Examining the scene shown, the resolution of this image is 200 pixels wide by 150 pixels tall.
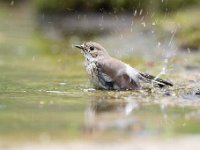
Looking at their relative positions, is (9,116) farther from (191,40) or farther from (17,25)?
(17,25)

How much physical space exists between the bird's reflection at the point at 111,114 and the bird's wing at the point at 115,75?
51 centimetres

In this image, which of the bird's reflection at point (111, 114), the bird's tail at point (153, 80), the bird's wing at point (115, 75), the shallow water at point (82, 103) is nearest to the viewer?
the shallow water at point (82, 103)

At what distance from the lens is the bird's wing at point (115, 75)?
29.7 ft

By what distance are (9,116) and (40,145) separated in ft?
5.53

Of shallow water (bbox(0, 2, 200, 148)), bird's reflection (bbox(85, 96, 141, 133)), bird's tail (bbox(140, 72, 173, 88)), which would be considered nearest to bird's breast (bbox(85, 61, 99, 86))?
shallow water (bbox(0, 2, 200, 148))

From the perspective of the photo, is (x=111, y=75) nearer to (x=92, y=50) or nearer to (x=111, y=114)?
(x=92, y=50)

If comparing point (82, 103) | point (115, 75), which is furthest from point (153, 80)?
point (82, 103)

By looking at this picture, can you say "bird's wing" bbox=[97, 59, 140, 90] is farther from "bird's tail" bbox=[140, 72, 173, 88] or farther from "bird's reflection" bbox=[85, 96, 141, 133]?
"bird's reflection" bbox=[85, 96, 141, 133]

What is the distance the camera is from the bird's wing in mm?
9039

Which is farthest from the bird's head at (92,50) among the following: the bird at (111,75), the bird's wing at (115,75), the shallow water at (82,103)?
the shallow water at (82,103)

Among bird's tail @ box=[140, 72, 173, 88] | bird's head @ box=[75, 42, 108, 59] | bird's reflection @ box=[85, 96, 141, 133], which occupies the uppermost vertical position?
bird's head @ box=[75, 42, 108, 59]

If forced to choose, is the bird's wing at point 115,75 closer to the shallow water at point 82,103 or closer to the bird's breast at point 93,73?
the bird's breast at point 93,73

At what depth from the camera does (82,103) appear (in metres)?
8.14

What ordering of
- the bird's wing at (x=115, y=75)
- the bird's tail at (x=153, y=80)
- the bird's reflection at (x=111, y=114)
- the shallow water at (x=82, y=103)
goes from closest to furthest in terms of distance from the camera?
the shallow water at (x=82, y=103) < the bird's reflection at (x=111, y=114) < the bird's wing at (x=115, y=75) < the bird's tail at (x=153, y=80)
